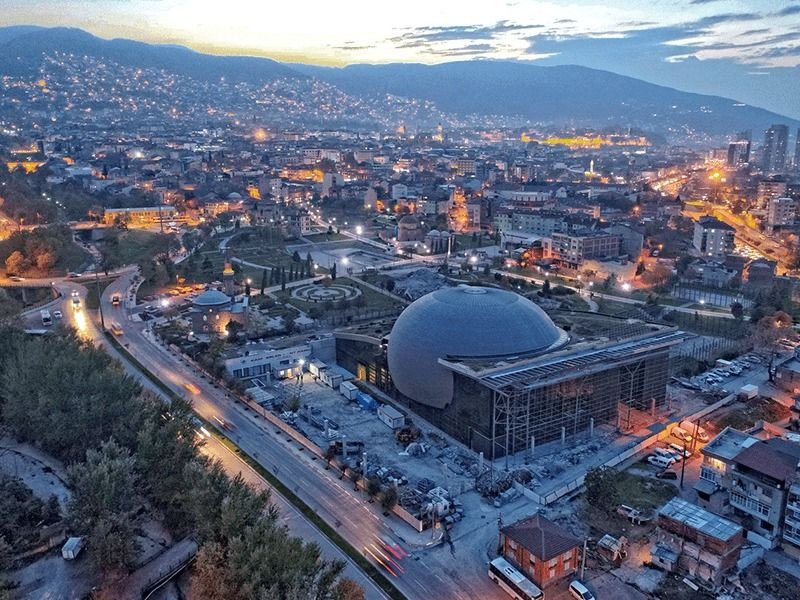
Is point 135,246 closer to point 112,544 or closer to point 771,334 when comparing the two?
point 112,544

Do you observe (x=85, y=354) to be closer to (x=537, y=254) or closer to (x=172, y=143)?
(x=537, y=254)

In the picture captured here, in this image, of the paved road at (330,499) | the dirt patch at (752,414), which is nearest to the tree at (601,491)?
the paved road at (330,499)

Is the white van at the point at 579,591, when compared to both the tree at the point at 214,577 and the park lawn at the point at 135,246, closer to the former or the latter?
the tree at the point at 214,577

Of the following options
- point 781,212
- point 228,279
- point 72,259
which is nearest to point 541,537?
point 228,279

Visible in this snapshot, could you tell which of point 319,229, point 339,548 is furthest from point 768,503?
point 319,229

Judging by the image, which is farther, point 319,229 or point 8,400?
point 319,229
